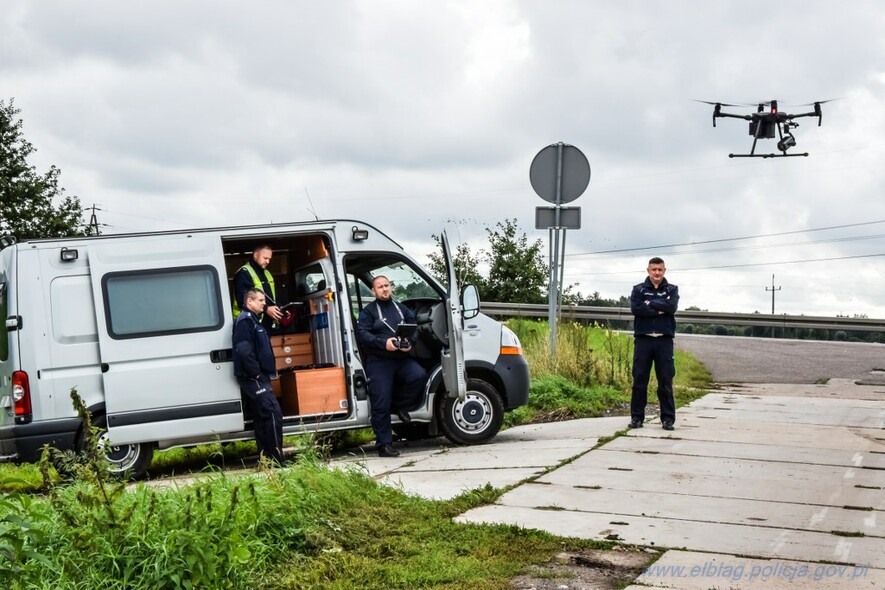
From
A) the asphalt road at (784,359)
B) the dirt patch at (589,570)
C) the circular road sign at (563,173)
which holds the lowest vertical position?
the dirt patch at (589,570)

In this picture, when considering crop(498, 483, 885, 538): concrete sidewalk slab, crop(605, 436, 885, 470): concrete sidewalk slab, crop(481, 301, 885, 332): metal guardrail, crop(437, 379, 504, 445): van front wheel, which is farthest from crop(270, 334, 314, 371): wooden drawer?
crop(481, 301, 885, 332): metal guardrail

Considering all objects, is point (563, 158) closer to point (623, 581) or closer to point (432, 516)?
point (432, 516)

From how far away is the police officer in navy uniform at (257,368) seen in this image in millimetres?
9914

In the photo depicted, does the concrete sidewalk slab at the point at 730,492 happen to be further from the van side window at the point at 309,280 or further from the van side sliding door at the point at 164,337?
the van side sliding door at the point at 164,337

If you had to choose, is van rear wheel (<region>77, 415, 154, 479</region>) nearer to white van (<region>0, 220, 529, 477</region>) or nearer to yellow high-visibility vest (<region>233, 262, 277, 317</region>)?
white van (<region>0, 220, 529, 477</region>)

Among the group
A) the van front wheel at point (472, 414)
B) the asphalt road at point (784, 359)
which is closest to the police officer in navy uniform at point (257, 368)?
the van front wheel at point (472, 414)

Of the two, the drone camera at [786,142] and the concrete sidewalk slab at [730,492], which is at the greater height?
the drone camera at [786,142]

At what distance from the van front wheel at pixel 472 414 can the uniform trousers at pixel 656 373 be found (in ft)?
4.74

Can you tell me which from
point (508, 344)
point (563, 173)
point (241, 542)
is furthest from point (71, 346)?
point (563, 173)

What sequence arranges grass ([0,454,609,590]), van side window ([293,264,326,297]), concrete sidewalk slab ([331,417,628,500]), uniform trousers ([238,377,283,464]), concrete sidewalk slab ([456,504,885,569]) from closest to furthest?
grass ([0,454,609,590]) < concrete sidewalk slab ([456,504,885,569]) < concrete sidewalk slab ([331,417,628,500]) < uniform trousers ([238,377,283,464]) < van side window ([293,264,326,297])

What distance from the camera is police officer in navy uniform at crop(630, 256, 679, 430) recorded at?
37.8 ft

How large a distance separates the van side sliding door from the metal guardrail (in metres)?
14.8

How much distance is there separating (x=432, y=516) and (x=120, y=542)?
6.48 feet

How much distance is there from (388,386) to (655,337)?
2860 millimetres
